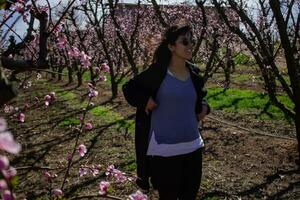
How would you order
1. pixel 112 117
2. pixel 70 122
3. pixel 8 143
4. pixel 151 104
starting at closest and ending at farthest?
pixel 8 143 < pixel 151 104 < pixel 70 122 < pixel 112 117

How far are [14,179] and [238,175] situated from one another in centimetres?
528

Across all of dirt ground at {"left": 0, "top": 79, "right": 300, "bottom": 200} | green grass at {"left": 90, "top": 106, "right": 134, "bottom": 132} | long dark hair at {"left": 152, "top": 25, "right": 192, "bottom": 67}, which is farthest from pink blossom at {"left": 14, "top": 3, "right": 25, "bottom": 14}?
green grass at {"left": 90, "top": 106, "right": 134, "bottom": 132}

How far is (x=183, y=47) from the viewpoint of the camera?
3.28 metres

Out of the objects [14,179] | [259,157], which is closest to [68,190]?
[259,157]

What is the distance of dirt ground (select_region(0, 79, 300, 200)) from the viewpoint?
5.54m

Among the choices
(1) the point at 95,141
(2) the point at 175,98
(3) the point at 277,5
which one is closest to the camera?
(2) the point at 175,98

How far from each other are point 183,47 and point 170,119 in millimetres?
502

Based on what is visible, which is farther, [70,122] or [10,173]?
[70,122]

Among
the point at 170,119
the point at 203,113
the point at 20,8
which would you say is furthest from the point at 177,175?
the point at 20,8

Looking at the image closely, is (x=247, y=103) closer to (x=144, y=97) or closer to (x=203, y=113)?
(x=203, y=113)

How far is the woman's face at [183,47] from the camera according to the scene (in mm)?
3277

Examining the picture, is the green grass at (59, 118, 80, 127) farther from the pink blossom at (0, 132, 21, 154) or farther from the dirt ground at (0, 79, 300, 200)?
the pink blossom at (0, 132, 21, 154)

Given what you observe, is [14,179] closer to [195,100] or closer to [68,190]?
[195,100]

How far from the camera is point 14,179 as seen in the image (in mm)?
965
